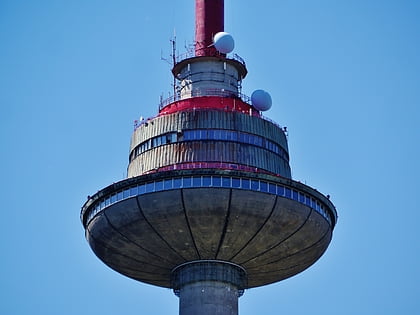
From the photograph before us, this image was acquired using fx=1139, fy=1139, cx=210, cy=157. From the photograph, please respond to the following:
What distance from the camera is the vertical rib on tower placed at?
66.9 meters

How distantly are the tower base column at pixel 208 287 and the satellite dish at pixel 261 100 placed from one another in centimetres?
906

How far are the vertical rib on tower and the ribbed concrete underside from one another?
37.8 feet

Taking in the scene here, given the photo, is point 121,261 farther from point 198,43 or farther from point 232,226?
point 198,43

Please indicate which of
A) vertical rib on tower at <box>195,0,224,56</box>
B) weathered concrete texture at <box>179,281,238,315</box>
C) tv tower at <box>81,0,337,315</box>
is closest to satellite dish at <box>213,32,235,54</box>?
tv tower at <box>81,0,337,315</box>

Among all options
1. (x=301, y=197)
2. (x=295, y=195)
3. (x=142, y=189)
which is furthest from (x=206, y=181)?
(x=301, y=197)

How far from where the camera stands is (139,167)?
63188mm

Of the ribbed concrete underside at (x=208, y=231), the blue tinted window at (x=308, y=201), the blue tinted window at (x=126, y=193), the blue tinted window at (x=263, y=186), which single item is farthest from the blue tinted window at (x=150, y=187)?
the blue tinted window at (x=308, y=201)

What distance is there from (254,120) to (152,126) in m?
5.71

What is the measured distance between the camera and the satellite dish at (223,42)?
213 feet

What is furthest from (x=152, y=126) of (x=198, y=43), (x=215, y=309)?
(x=215, y=309)

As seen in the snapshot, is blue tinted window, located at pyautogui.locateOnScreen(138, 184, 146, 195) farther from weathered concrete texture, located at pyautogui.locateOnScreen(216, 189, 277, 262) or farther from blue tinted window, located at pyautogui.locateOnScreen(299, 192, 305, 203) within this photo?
blue tinted window, located at pyautogui.locateOnScreen(299, 192, 305, 203)

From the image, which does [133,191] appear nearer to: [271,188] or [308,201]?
[271,188]

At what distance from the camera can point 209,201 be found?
5869 centimetres

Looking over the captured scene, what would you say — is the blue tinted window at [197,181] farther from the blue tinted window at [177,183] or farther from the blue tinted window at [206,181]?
the blue tinted window at [177,183]
